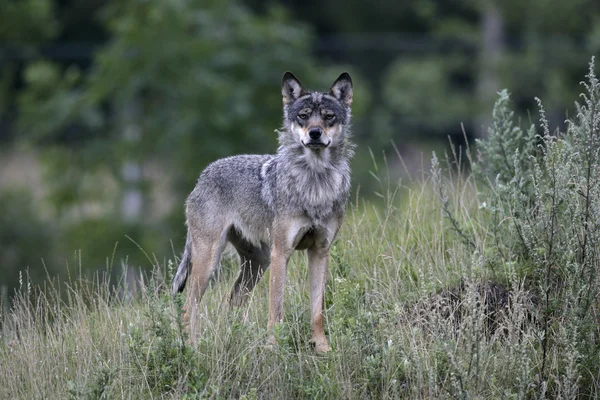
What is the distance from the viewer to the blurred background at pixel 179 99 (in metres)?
23.8

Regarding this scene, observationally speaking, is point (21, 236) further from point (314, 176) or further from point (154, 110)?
point (314, 176)

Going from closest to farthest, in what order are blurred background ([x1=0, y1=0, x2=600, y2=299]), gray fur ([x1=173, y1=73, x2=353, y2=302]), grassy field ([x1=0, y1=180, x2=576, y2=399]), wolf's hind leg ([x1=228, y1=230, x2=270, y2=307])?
grassy field ([x1=0, y1=180, x2=576, y2=399]) < gray fur ([x1=173, y1=73, x2=353, y2=302]) < wolf's hind leg ([x1=228, y1=230, x2=270, y2=307]) < blurred background ([x1=0, y1=0, x2=600, y2=299])

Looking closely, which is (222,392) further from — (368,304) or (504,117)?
(504,117)

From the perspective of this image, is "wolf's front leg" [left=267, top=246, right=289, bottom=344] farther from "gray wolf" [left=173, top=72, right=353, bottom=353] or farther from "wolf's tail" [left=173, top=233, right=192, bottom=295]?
"wolf's tail" [left=173, top=233, right=192, bottom=295]

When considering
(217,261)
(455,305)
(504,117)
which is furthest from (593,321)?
(217,261)

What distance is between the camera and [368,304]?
25.3ft

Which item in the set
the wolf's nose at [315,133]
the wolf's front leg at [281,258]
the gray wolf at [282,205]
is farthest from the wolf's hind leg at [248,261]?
the wolf's nose at [315,133]

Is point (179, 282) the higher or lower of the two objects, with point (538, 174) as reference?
lower

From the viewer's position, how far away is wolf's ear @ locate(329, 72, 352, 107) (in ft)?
27.6

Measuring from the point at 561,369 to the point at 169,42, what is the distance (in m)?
19.7

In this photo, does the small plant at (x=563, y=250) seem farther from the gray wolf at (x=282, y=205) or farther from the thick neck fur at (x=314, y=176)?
the gray wolf at (x=282, y=205)

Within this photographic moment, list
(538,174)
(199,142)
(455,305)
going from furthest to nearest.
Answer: (199,142)
(455,305)
(538,174)

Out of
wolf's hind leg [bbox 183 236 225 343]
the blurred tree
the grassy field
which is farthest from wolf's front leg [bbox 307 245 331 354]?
the blurred tree

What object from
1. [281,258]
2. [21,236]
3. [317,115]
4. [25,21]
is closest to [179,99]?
[21,236]
